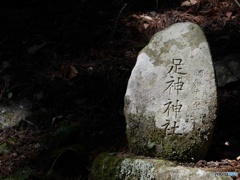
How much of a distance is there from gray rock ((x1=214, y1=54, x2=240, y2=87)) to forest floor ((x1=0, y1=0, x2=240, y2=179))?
0.08 m

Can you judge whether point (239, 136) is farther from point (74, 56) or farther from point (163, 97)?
point (74, 56)

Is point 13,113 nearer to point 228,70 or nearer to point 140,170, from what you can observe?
point 140,170

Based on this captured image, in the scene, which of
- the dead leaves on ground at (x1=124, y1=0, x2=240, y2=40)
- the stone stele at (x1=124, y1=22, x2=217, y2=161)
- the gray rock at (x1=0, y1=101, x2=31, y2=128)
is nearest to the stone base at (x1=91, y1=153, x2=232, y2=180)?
the stone stele at (x1=124, y1=22, x2=217, y2=161)

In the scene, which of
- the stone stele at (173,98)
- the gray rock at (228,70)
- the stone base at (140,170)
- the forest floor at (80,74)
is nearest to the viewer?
the stone base at (140,170)

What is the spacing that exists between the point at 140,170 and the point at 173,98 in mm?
548

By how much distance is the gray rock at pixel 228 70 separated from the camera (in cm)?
377


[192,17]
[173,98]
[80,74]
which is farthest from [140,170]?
[192,17]

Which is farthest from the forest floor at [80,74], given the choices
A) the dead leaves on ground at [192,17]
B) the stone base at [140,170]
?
the stone base at [140,170]

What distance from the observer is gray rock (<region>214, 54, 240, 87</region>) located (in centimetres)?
377

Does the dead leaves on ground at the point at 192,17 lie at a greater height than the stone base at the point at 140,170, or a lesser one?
greater

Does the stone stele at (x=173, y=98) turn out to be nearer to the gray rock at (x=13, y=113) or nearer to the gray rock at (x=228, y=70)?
the gray rock at (x=228, y=70)

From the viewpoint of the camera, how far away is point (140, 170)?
2.85m

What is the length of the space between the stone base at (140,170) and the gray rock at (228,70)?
1.23 meters

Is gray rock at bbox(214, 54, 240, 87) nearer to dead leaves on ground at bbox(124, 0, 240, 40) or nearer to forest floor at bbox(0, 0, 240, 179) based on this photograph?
forest floor at bbox(0, 0, 240, 179)
